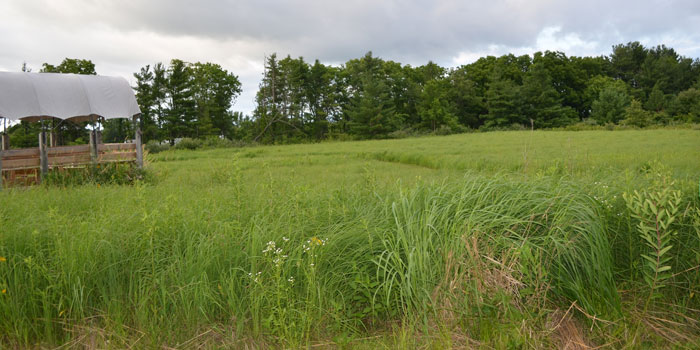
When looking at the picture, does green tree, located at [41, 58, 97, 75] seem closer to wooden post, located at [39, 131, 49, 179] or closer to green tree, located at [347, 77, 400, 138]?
green tree, located at [347, 77, 400, 138]

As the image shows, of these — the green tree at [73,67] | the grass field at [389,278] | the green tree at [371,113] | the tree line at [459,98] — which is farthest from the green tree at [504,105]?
the grass field at [389,278]

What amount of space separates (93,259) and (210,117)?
5505cm

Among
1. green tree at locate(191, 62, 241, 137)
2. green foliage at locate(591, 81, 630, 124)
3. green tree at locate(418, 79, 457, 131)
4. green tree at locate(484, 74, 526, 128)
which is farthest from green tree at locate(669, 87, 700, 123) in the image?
green tree at locate(191, 62, 241, 137)

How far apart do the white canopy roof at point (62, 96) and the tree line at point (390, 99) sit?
37441mm

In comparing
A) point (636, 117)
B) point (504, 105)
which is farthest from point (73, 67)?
point (636, 117)

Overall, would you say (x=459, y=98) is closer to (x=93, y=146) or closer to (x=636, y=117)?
(x=636, y=117)

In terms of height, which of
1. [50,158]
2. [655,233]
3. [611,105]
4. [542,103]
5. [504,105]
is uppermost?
[542,103]

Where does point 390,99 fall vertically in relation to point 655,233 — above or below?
above

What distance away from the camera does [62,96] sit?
13.5m

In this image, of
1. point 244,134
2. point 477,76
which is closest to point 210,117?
point 244,134

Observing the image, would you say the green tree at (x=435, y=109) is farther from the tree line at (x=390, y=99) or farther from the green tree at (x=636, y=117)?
the green tree at (x=636, y=117)

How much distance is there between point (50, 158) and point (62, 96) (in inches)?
79.7

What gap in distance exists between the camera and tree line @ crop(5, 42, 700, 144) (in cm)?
5284

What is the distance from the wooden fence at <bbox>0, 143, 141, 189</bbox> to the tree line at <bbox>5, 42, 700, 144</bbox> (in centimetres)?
3818
